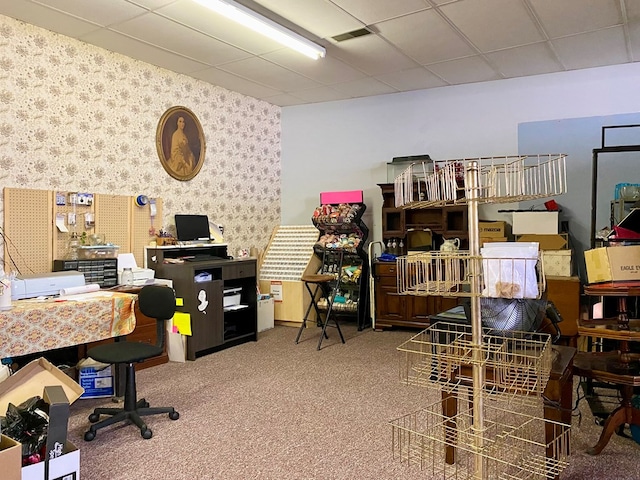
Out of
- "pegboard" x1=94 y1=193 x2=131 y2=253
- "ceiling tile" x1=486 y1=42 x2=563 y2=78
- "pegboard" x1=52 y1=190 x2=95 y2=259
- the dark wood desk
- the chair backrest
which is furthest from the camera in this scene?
"ceiling tile" x1=486 y1=42 x2=563 y2=78

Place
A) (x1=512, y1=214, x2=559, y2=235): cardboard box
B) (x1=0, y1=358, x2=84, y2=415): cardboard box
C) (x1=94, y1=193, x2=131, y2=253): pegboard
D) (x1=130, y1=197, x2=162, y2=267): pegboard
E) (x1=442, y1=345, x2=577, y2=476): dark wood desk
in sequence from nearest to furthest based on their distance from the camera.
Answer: (x1=442, y1=345, x2=577, y2=476): dark wood desk, (x1=0, y1=358, x2=84, y2=415): cardboard box, (x1=94, y1=193, x2=131, y2=253): pegboard, (x1=130, y1=197, x2=162, y2=267): pegboard, (x1=512, y1=214, x2=559, y2=235): cardboard box

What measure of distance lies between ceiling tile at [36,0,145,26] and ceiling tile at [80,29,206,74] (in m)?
0.28

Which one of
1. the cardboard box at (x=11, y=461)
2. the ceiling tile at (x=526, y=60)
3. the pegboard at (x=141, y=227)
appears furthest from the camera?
the pegboard at (x=141, y=227)

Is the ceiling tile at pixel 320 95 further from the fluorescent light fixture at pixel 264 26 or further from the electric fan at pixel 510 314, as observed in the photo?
the electric fan at pixel 510 314

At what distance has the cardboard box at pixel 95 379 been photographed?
3688 millimetres

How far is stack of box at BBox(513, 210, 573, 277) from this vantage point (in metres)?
5.00

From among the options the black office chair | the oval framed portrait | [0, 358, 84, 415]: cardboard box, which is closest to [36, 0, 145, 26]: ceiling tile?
the oval framed portrait

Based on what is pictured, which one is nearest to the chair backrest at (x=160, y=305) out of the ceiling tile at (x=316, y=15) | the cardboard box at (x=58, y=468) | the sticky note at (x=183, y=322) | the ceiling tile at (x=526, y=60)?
the cardboard box at (x=58, y=468)

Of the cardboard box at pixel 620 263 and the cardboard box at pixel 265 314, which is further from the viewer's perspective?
the cardboard box at pixel 265 314

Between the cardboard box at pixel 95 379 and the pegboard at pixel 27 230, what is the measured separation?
41.2 inches

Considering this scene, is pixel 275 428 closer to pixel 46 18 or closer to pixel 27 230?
pixel 27 230

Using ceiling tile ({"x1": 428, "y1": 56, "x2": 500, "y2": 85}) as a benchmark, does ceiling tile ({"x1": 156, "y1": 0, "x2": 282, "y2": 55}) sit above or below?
below

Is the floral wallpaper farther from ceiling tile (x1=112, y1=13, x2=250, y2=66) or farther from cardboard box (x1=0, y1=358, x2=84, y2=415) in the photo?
cardboard box (x1=0, y1=358, x2=84, y2=415)

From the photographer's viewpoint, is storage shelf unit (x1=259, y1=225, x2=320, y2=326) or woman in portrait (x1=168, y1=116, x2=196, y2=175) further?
storage shelf unit (x1=259, y1=225, x2=320, y2=326)
